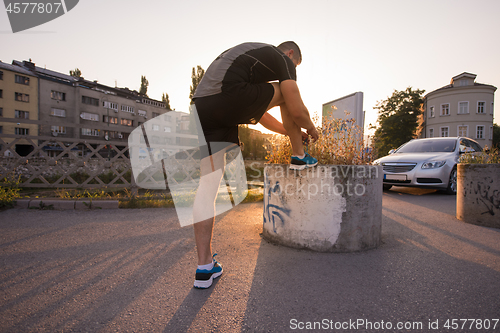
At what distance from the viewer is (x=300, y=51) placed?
7.02ft

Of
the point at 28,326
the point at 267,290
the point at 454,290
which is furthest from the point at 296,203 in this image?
the point at 28,326

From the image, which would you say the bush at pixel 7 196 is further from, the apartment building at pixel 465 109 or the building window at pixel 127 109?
the building window at pixel 127 109

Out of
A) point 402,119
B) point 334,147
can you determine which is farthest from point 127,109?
point 334,147

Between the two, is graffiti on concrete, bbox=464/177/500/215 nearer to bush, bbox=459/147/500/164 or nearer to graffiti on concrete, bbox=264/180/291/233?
bush, bbox=459/147/500/164

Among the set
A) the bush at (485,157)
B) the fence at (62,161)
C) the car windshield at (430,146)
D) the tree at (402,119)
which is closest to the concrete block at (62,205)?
the fence at (62,161)

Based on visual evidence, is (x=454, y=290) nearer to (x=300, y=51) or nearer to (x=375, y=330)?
(x=375, y=330)

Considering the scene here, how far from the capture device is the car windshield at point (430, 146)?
23.7 feet

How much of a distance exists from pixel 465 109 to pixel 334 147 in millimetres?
49138

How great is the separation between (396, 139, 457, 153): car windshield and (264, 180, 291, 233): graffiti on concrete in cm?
679

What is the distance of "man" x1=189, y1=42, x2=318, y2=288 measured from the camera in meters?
1.72

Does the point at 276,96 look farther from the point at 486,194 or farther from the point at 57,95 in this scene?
the point at 57,95

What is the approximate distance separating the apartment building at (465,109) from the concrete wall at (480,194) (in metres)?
43.7

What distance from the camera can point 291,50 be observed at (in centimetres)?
208

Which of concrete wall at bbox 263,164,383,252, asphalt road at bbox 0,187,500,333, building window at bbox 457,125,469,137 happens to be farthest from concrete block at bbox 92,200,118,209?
building window at bbox 457,125,469,137
